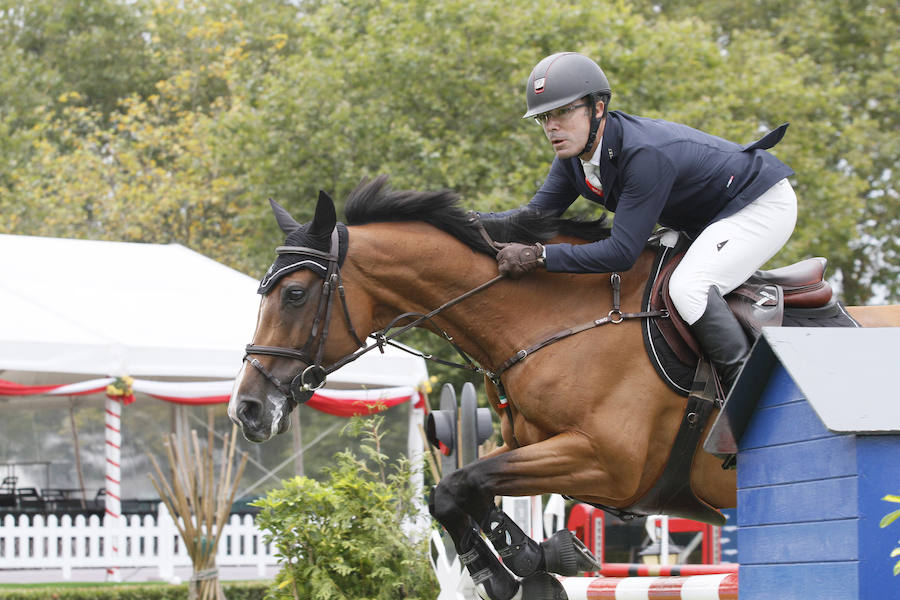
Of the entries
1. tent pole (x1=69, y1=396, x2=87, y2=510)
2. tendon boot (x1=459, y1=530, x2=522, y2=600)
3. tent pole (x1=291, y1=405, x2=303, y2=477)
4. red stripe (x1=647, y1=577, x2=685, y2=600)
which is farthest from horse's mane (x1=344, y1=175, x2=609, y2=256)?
tent pole (x1=69, y1=396, x2=87, y2=510)

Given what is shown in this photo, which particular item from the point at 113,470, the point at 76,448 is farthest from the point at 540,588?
the point at 76,448

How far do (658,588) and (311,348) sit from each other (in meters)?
1.80

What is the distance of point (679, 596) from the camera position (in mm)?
4180

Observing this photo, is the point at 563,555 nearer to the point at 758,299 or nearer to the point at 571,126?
the point at 758,299

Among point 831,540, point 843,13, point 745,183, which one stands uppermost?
point 843,13

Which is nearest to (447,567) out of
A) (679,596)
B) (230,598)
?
(679,596)

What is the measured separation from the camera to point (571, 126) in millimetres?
3771

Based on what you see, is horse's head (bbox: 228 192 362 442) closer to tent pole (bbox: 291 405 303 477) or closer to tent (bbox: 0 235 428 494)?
tent (bbox: 0 235 428 494)

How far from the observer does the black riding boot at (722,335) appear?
Answer: 3605 millimetres

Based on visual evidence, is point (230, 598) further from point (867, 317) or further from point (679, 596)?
point (867, 317)

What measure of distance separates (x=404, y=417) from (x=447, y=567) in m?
9.25

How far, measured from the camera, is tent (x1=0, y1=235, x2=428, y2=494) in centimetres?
1095

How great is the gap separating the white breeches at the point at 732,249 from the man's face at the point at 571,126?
0.57 m

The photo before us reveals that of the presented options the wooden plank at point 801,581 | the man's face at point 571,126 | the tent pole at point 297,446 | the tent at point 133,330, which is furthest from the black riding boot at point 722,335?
the tent pole at point 297,446
